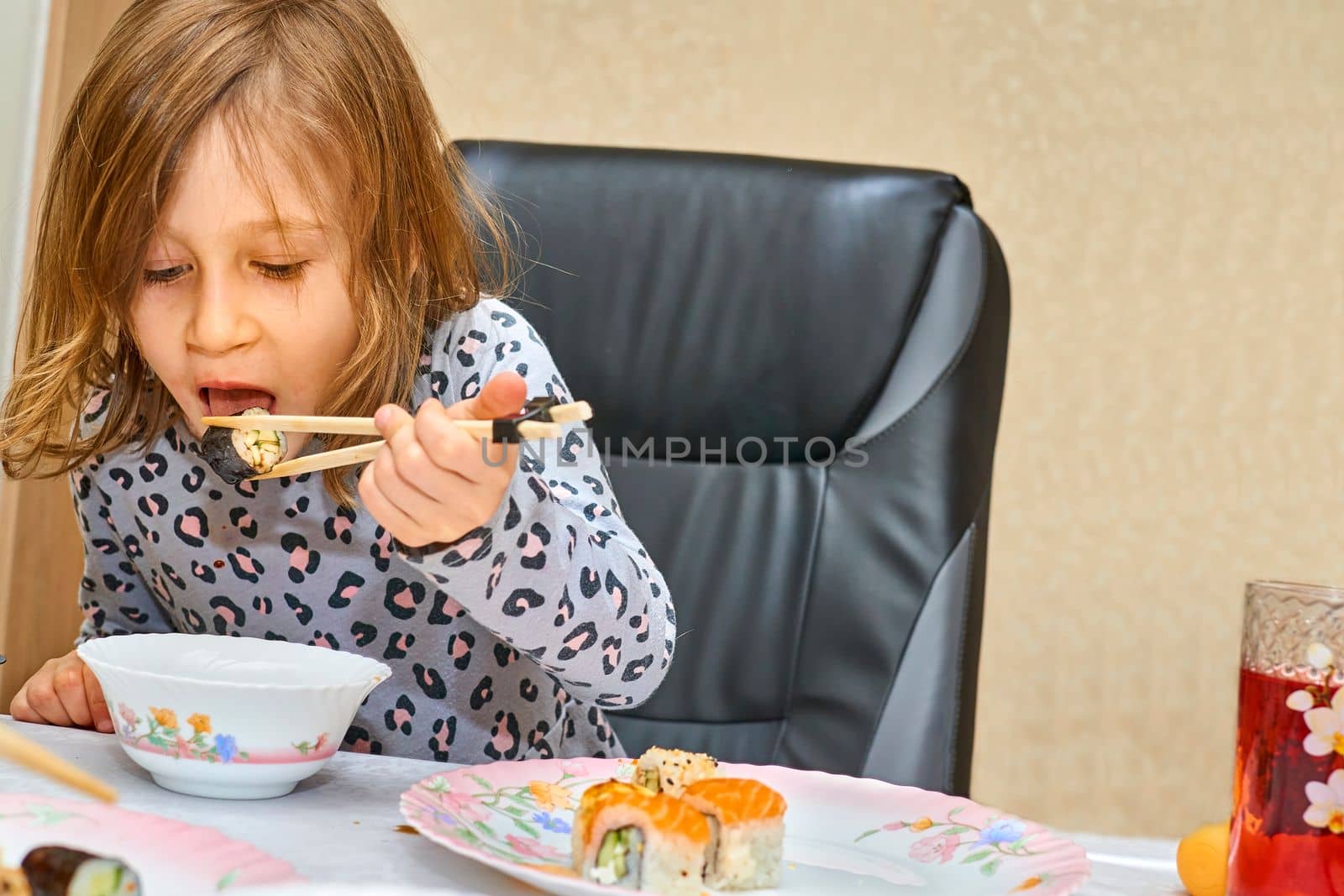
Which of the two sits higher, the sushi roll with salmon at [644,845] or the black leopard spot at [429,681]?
the sushi roll with salmon at [644,845]

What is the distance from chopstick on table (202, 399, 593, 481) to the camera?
1.70 feet

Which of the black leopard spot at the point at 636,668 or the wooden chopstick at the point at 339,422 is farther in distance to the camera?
the black leopard spot at the point at 636,668

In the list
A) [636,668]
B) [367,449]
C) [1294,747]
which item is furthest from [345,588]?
[1294,747]

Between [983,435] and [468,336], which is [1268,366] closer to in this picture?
[983,435]

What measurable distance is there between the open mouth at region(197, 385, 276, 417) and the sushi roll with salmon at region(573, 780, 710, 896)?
0.48 meters

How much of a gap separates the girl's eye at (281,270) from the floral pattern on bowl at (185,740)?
34cm

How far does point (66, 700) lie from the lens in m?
0.89

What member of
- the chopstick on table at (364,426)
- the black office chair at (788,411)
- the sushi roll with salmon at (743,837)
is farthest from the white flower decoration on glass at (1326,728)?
the black office chair at (788,411)

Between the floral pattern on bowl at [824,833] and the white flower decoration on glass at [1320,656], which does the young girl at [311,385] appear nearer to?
the floral pattern on bowl at [824,833]

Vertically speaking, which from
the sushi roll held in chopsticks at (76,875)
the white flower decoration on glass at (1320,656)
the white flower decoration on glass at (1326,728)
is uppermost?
the white flower decoration on glass at (1320,656)

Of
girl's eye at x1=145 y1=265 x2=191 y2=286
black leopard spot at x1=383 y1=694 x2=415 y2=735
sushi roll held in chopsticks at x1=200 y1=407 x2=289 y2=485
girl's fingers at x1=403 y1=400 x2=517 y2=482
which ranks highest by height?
girl's eye at x1=145 y1=265 x2=191 y2=286

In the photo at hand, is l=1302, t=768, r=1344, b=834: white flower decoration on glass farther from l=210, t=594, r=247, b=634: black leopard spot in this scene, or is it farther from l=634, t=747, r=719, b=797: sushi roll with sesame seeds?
l=210, t=594, r=247, b=634: black leopard spot

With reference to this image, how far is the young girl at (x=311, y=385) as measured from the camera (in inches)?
32.0

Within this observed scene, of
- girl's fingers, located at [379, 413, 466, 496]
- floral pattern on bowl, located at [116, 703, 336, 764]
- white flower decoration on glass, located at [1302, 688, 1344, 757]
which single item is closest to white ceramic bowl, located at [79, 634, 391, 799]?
floral pattern on bowl, located at [116, 703, 336, 764]
